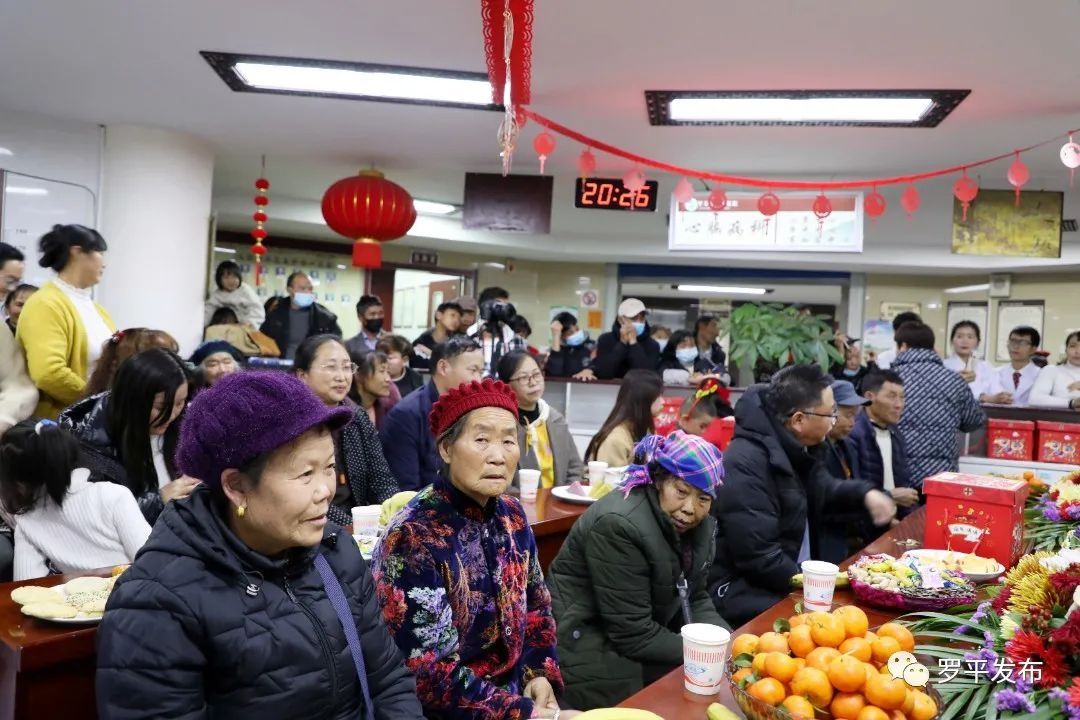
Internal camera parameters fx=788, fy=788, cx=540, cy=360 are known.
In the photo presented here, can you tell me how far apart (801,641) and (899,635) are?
7.5 inches

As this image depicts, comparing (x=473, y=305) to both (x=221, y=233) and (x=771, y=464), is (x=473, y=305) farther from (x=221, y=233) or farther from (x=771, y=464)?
(x=221, y=233)

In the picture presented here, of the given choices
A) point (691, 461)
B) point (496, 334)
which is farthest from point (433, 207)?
point (691, 461)

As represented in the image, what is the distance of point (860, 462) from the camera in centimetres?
389

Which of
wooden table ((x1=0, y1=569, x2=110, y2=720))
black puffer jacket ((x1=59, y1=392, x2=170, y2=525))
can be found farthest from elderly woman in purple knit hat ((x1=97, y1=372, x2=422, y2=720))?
black puffer jacket ((x1=59, y1=392, x2=170, y2=525))

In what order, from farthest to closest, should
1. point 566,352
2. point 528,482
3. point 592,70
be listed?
point 566,352, point 592,70, point 528,482

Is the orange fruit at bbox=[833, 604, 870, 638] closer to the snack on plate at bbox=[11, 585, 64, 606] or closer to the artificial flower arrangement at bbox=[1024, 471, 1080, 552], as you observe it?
the artificial flower arrangement at bbox=[1024, 471, 1080, 552]

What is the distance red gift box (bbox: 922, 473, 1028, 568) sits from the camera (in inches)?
93.1

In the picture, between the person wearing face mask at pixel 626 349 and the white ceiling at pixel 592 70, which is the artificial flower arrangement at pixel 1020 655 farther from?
the person wearing face mask at pixel 626 349

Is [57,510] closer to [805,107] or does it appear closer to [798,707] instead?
[798,707]

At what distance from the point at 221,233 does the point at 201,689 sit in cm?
902

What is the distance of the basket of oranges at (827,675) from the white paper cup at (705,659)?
6 cm

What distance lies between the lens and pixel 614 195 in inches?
234

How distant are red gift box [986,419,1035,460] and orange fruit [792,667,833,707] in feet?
16.2

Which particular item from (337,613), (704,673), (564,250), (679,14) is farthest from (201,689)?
(564,250)
